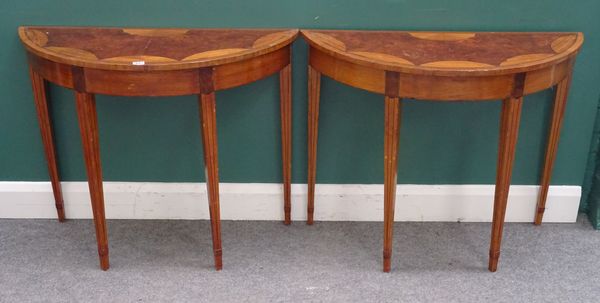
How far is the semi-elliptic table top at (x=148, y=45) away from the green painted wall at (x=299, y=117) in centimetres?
9

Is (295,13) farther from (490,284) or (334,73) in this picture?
(490,284)

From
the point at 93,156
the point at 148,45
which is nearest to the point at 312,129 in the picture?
the point at 148,45

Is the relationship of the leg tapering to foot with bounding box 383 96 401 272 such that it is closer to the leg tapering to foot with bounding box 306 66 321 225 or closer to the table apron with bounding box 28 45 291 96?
the leg tapering to foot with bounding box 306 66 321 225

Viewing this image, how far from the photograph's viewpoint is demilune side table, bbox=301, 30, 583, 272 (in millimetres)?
2320

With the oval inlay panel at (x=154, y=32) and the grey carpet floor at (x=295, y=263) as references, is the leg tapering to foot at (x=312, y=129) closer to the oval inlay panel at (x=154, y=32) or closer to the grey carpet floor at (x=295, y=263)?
the grey carpet floor at (x=295, y=263)

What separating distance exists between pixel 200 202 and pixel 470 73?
1.27 meters

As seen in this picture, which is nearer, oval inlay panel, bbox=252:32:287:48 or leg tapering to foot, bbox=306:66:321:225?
oval inlay panel, bbox=252:32:287:48

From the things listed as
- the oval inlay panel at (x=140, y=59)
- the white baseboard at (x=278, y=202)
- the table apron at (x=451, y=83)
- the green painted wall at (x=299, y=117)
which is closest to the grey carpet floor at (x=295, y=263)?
the white baseboard at (x=278, y=202)

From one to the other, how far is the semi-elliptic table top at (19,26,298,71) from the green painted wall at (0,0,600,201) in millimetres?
89

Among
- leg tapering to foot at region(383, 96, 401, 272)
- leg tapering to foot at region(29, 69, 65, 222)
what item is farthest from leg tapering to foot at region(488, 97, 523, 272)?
leg tapering to foot at region(29, 69, 65, 222)

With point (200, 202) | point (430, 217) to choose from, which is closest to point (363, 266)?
point (430, 217)

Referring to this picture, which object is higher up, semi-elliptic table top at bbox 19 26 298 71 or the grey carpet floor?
semi-elliptic table top at bbox 19 26 298 71

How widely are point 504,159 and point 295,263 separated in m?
0.84

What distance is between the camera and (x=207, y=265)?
278 centimetres
